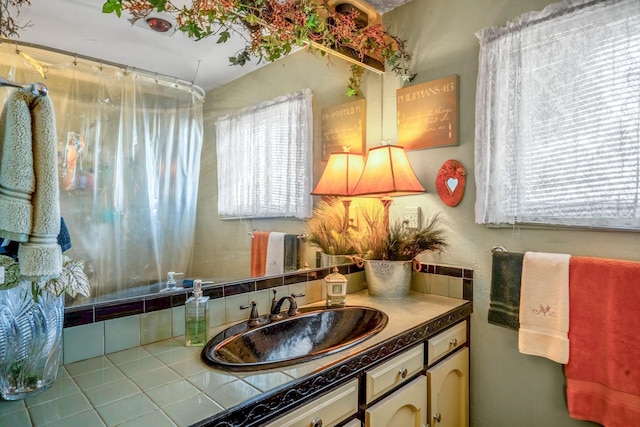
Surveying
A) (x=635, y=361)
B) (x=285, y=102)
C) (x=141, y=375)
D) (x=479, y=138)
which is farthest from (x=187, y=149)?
(x=635, y=361)

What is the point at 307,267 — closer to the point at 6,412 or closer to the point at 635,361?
the point at 6,412

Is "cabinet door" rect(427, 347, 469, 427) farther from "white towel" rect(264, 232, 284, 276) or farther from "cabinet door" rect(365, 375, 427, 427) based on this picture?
"white towel" rect(264, 232, 284, 276)

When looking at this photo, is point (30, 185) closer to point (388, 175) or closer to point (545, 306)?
point (388, 175)

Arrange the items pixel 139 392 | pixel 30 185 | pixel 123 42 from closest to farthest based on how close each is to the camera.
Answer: pixel 30 185
pixel 139 392
pixel 123 42

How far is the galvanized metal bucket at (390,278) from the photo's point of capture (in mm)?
1651

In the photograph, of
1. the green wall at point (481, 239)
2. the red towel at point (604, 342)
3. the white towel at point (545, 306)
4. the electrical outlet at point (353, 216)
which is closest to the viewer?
the red towel at point (604, 342)

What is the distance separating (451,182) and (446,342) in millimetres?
724

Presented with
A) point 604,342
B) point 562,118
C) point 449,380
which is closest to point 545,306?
point 604,342

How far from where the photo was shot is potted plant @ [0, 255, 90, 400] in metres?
0.77

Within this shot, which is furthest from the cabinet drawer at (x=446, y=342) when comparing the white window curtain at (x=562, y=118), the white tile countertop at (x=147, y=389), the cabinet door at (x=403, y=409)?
the white window curtain at (x=562, y=118)

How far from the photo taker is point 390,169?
5.48ft

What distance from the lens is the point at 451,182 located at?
1660mm

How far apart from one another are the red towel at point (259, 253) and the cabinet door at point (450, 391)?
0.76 m

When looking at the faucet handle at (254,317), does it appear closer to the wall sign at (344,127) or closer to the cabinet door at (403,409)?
the cabinet door at (403,409)
